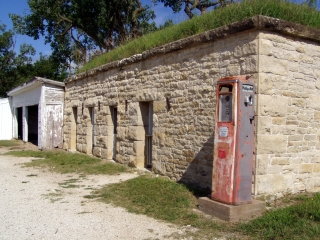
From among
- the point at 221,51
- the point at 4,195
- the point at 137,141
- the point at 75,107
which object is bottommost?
the point at 4,195

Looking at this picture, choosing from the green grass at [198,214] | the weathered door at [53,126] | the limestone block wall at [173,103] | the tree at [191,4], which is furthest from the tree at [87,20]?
the green grass at [198,214]

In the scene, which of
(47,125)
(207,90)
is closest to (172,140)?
(207,90)

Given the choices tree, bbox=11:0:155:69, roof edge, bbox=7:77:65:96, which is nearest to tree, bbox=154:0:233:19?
tree, bbox=11:0:155:69

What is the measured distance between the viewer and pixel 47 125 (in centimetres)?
1468

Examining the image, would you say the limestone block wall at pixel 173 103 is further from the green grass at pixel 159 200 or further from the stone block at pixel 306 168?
the stone block at pixel 306 168

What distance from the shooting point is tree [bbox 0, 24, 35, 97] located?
1179 inches

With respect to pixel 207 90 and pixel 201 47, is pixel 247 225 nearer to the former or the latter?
pixel 207 90

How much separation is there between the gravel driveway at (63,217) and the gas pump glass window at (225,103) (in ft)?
5.99

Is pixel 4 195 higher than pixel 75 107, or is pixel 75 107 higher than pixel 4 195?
pixel 75 107

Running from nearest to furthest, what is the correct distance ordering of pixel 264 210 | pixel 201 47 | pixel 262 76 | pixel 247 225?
pixel 247 225 → pixel 264 210 → pixel 262 76 → pixel 201 47

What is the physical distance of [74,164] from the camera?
34.5 feet

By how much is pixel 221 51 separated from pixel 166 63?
1866 mm

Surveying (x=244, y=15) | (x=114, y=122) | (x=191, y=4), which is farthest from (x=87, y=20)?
(x=244, y=15)

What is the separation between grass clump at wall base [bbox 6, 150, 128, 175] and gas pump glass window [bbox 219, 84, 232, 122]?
14.8ft
